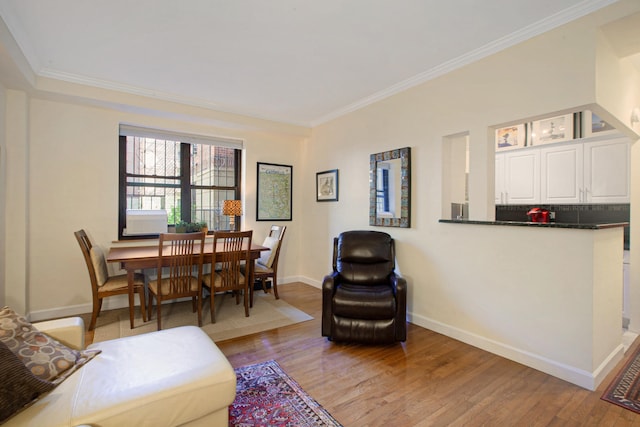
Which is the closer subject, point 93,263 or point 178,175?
point 93,263

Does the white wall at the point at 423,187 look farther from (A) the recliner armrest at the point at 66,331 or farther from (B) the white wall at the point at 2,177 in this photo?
(A) the recliner armrest at the point at 66,331

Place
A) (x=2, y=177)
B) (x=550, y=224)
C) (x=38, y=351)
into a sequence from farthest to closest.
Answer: (x=2, y=177) < (x=550, y=224) < (x=38, y=351)

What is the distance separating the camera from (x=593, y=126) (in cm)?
357

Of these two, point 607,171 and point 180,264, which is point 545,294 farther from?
point 180,264

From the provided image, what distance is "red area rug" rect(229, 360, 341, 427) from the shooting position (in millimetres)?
1753

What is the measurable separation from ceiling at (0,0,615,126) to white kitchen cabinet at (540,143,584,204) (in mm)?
2094

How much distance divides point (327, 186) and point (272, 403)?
310cm

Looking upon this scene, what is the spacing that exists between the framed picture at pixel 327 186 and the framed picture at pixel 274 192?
57 centimetres

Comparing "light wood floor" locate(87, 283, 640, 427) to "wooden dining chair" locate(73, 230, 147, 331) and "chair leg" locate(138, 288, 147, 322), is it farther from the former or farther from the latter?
"wooden dining chair" locate(73, 230, 147, 331)

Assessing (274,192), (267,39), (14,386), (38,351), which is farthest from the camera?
(274,192)

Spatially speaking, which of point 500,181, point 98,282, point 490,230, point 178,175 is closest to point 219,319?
point 98,282

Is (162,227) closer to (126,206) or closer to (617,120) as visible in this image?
(126,206)

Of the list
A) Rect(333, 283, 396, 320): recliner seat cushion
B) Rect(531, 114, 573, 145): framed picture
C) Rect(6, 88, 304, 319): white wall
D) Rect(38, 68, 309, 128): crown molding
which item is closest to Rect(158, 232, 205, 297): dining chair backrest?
Rect(6, 88, 304, 319): white wall

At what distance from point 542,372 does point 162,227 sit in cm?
417
